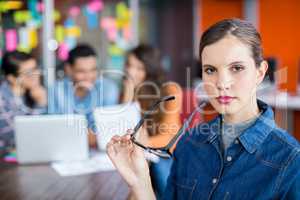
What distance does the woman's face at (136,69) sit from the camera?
2949 mm

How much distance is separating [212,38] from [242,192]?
465 mm

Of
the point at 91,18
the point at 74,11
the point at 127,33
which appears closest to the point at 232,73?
the point at 74,11

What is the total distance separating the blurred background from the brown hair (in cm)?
265

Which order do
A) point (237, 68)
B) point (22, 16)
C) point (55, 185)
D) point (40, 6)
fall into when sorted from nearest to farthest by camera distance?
point (237, 68), point (55, 185), point (22, 16), point (40, 6)

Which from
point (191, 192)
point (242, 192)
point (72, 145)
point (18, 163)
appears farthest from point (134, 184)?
point (18, 163)

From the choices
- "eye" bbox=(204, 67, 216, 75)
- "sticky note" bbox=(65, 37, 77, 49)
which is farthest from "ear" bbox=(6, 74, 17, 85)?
"eye" bbox=(204, 67, 216, 75)

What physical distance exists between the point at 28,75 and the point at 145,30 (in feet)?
10.8

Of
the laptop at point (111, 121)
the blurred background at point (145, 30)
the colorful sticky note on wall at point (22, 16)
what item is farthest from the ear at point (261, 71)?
the colorful sticky note on wall at point (22, 16)

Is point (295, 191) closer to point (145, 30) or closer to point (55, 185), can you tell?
point (55, 185)

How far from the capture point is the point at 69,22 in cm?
468

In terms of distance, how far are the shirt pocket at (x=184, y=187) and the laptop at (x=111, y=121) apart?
824 millimetres

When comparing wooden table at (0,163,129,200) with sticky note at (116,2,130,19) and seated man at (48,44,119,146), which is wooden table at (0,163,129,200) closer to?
seated man at (48,44,119,146)

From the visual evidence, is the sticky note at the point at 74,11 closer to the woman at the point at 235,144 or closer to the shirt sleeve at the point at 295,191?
the woman at the point at 235,144

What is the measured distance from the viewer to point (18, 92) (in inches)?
116
